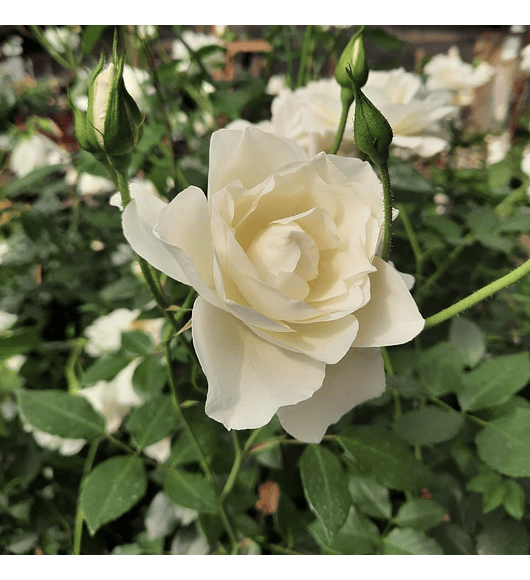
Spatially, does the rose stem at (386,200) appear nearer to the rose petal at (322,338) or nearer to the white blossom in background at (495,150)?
the rose petal at (322,338)

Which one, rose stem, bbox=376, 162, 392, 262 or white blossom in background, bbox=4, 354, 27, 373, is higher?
rose stem, bbox=376, 162, 392, 262

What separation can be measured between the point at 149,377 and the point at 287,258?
0.26m

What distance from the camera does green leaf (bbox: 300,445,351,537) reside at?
0.30 meters

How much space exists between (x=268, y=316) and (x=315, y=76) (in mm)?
734

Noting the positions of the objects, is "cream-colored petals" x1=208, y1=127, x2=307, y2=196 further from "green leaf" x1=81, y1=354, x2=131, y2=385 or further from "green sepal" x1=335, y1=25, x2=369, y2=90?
"green leaf" x1=81, y1=354, x2=131, y2=385

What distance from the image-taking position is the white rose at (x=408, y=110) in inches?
16.1

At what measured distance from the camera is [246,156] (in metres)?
0.24

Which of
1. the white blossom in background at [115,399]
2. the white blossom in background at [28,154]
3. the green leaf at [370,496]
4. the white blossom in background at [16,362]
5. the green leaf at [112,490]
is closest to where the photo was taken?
the green leaf at [112,490]

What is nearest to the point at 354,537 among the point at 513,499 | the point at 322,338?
Answer: the point at 513,499

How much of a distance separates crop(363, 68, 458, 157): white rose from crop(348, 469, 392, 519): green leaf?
13.5 inches

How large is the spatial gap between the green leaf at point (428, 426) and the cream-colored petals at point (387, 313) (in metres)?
0.21

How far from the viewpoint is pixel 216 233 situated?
0.22 metres

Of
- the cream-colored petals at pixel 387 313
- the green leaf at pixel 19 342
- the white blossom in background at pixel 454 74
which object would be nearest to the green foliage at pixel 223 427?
the green leaf at pixel 19 342

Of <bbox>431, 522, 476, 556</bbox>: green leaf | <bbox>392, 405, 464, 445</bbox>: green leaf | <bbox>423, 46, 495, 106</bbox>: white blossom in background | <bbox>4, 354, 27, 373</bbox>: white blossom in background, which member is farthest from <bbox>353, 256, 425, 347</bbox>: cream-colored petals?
<bbox>423, 46, 495, 106</bbox>: white blossom in background
